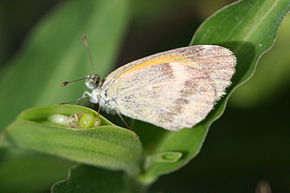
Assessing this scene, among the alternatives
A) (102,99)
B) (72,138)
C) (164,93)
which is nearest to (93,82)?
(102,99)

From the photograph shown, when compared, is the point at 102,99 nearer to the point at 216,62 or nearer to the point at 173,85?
the point at 173,85

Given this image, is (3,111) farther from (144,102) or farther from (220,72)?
(220,72)

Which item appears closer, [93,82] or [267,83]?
[93,82]

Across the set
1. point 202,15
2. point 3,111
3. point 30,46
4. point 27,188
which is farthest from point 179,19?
point 27,188

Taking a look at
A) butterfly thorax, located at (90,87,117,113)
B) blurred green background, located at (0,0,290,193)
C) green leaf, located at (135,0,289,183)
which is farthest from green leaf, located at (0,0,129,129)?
green leaf, located at (135,0,289,183)

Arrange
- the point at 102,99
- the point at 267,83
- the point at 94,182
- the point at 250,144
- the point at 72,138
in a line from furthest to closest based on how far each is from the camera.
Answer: the point at 267,83 → the point at 250,144 → the point at 102,99 → the point at 94,182 → the point at 72,138

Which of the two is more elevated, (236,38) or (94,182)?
(236,38)

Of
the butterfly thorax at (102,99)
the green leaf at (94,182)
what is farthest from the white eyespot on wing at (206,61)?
the green leaf at (94,182)

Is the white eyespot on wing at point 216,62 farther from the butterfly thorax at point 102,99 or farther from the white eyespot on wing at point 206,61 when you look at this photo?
the butterfly thorax at point 102,99

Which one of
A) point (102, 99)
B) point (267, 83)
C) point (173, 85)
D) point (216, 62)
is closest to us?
point (216, 62)
